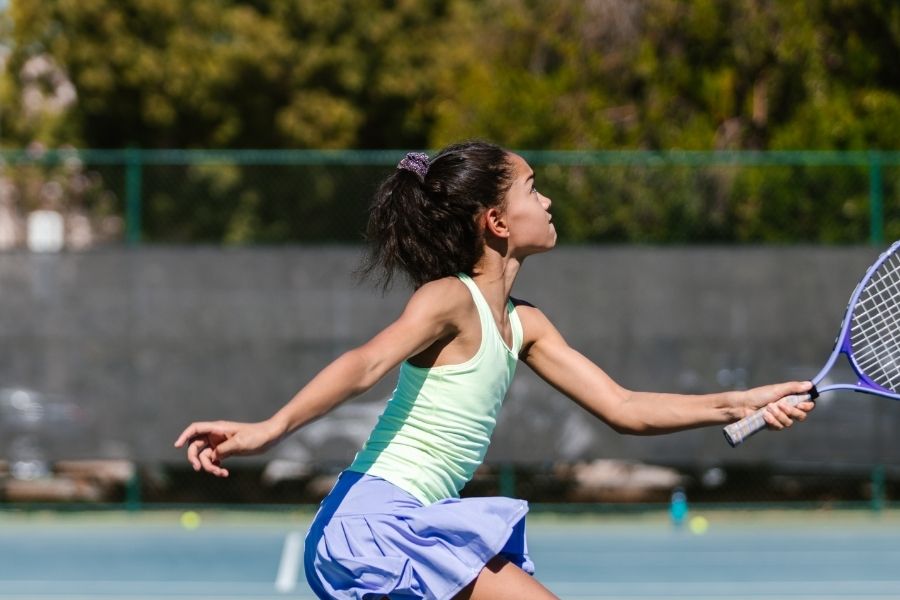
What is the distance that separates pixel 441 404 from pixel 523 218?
18.7 inches

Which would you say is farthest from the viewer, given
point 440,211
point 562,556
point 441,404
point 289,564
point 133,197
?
point 133,197

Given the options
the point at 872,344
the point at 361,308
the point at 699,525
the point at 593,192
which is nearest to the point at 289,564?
the point at 361,308

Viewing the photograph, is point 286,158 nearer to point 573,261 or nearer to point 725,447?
point 573,261

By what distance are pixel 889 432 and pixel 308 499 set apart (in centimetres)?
392

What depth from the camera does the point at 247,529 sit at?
9.70 meters

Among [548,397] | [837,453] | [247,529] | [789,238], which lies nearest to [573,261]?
[548,397]

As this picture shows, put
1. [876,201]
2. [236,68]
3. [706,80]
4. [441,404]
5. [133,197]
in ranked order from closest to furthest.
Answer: [441,404] < [876,201] < [133,197] < [706,80] < [236,68]

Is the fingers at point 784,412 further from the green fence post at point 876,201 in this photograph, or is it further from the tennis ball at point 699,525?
the green fence post at point 876,201

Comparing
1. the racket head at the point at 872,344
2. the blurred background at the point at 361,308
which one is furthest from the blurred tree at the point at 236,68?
the racket head at the point at 872,344

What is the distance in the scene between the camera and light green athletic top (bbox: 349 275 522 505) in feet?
10.1

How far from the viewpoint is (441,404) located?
3.08m

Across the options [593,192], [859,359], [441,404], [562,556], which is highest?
[441,404]

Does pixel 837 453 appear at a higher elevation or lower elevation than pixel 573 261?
lower

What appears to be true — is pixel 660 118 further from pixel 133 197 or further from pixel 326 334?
pixel 133 197
